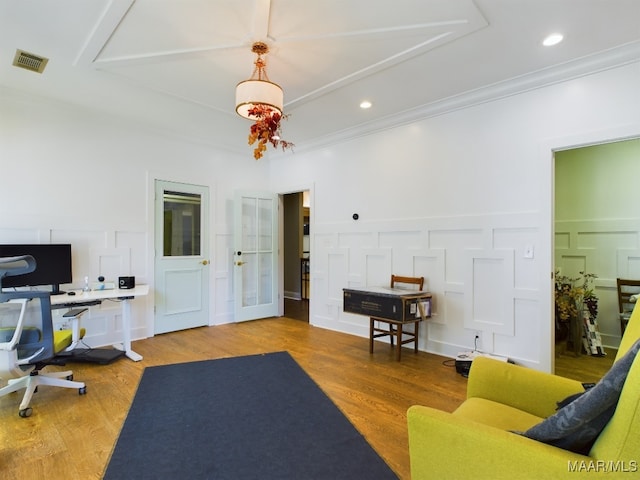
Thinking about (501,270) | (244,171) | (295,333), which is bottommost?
(295,333)

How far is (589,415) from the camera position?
0.99m

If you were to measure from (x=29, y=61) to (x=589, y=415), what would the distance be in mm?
4325

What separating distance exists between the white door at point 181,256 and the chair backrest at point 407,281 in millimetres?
2731

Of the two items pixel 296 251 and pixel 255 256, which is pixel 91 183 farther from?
A: pixel 296 251

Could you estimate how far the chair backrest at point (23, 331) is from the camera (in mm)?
2312

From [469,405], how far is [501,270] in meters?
2.07

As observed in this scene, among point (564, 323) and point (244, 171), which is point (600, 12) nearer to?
point (564, 323)

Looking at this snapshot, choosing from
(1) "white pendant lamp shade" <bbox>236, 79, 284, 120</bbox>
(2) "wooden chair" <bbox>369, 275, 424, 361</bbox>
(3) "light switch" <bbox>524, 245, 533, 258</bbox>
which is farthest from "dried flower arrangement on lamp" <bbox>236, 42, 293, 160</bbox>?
(3) "light switch" <bbox>524, 245, 533, 258</bbox>

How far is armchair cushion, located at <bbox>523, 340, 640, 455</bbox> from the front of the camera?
38.2 inches

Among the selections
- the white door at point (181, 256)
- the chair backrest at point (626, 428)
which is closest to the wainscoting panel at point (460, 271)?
the white door at point (181, 256)

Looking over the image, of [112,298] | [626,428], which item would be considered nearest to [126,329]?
[112,298]

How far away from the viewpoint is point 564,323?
3955 mm

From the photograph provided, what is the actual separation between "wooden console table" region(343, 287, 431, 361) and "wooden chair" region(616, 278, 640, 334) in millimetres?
2184

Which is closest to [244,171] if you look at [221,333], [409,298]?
[221,333]
